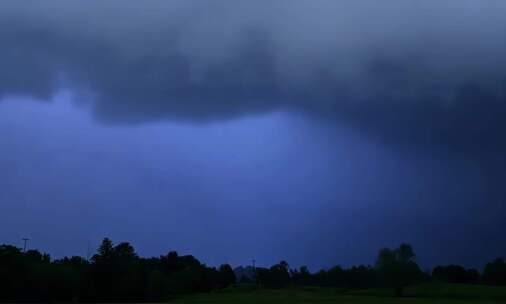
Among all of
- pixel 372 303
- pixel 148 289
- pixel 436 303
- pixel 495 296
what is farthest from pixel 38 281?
pixel 495 296

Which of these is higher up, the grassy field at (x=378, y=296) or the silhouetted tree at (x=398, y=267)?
the silhouetted tree at (x=398, y=267)

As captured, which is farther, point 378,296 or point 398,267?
point 398,267

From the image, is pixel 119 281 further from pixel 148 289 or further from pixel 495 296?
pixel 495 296

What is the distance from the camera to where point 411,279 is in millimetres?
176750

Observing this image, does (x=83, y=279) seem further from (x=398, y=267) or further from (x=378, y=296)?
(x=398, y=267)

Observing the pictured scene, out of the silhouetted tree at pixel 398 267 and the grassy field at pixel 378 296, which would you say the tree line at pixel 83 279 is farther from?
the silhouetted tree at pixel 398 267

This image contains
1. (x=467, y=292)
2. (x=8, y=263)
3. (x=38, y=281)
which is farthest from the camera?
(x=467, y=292)

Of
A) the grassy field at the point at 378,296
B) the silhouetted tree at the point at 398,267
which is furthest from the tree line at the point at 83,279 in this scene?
the silhouetted tree at the point at 398,267

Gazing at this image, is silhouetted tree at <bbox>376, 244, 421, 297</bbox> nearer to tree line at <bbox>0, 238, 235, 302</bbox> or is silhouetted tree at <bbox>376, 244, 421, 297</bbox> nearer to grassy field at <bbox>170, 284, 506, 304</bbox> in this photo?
grassy field at <bbox>170, 284, 506, 304</bbox>

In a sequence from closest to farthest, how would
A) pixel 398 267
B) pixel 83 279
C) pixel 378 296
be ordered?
pixel 83 279, pixel 378 296, pixel 398 267

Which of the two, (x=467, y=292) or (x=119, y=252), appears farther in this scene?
(x=467, y=292)

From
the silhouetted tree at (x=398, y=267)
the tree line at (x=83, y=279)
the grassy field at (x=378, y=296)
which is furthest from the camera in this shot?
the silhouetted tree at (x=398, y=267)

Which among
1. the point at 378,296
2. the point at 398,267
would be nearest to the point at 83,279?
the point at 378,296

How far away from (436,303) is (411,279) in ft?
237
